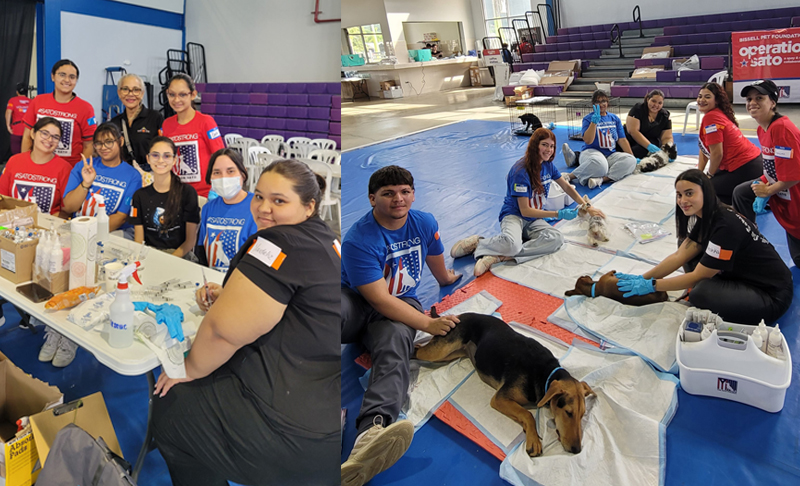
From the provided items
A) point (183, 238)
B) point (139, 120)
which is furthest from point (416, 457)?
point (139, 120)

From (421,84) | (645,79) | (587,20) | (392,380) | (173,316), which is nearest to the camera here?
(173,316)

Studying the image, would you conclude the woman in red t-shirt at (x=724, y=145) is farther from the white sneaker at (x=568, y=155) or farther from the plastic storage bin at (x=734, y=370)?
the white sneaker at (x=568, y=155)

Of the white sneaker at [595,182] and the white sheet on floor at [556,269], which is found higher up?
the white sneaker at [595,182]

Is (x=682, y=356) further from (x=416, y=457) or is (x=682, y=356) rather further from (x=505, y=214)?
(x=505, y=214)

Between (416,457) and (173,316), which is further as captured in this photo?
(416,457)

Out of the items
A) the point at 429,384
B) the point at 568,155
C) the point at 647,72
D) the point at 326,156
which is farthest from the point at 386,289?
the point at 647,72

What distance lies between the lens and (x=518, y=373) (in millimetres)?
1142

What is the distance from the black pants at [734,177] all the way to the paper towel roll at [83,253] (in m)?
2.30

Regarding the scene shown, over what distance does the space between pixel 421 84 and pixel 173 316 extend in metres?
5.17

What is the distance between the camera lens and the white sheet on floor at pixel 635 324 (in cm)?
138

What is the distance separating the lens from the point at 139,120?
6.46ft

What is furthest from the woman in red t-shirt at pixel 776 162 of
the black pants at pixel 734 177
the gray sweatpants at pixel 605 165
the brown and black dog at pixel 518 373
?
the brown and black dog at pixel 518 373

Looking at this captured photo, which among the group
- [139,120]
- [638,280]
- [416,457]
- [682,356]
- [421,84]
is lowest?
[416,457]

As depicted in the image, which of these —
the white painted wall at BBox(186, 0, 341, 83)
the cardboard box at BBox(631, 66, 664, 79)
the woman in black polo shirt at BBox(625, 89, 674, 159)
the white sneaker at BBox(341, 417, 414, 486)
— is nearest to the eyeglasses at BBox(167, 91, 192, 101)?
the white painted wall at BBox(186, 0, 341, 83)
